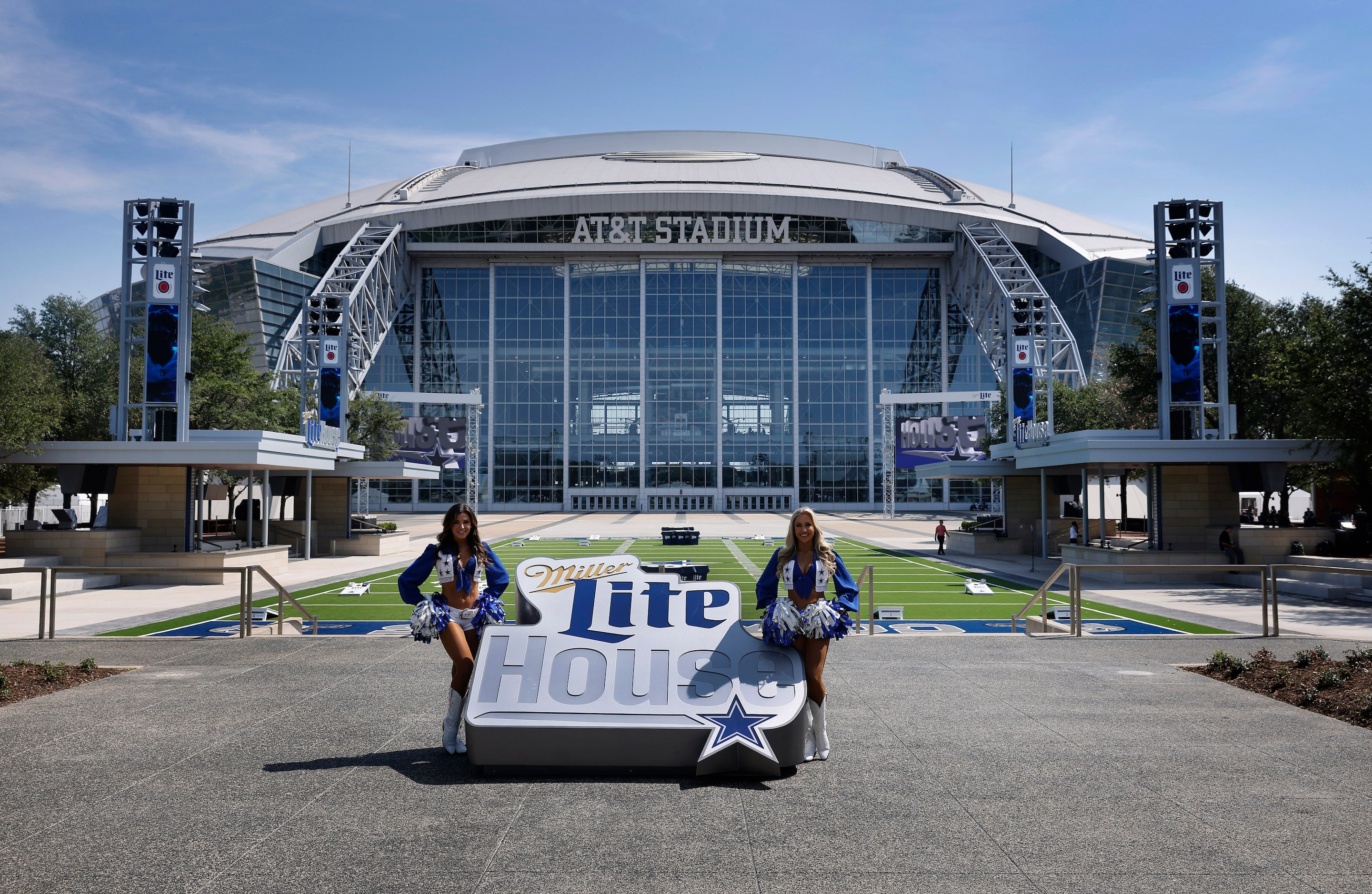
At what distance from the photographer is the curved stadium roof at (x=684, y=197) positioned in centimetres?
8244

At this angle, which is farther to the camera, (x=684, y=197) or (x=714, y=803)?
(x=684, y=197)

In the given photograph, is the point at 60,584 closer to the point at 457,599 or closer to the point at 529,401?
the point at 457,599

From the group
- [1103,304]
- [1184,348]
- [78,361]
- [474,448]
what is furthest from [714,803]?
[1103,304]

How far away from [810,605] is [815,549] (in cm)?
44

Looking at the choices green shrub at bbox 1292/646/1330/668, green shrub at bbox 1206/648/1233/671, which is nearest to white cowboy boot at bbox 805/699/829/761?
green shrub at bbox 1206/648/1233/671

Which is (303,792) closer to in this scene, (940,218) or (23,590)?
(23,590)

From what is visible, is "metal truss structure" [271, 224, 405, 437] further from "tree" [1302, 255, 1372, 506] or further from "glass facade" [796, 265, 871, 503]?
"tree" [1302, 255, 1372, 506]

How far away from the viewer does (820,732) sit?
7.40 meters

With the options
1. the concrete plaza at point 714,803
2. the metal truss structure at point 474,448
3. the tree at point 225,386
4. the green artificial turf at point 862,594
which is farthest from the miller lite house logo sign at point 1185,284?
the metal truss structure at point 474,448

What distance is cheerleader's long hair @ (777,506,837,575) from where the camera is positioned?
729cm

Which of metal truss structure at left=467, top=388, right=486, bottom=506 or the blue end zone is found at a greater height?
metal truss structure at left=467, top=388, right=486, bottom=506

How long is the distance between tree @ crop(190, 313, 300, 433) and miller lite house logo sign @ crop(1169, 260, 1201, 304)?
3228 cm

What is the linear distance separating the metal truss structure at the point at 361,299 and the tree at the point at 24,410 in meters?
27.4

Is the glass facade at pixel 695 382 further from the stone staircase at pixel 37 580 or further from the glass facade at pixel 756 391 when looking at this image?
the stone staircase at pixel 37 580
